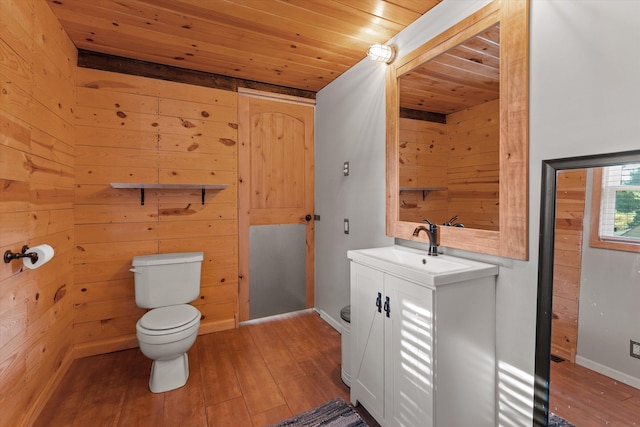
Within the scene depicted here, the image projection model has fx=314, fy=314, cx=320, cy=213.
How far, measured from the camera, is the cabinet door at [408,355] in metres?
1.40

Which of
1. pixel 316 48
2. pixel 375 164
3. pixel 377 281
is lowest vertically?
pixel 377 281

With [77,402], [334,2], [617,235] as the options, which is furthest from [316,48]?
[77,402]

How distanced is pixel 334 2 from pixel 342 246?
6.16 feet

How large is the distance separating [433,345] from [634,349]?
2.18ft

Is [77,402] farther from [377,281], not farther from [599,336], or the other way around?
[599,336]

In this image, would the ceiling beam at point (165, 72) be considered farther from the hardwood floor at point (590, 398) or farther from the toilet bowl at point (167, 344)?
the hardwood floor at point (590, 398)

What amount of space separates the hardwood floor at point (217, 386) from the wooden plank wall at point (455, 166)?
129 cm

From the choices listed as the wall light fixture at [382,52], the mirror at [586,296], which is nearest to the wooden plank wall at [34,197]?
the wall light fixture at [382,52]

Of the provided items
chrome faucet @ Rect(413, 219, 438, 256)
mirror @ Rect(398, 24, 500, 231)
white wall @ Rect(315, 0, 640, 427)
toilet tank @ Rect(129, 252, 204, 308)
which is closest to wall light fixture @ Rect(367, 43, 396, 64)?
white wall @ Rect(315, 0, 640, 427)

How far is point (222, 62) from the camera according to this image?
8.87 ft

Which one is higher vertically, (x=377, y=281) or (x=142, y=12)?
(x=142, y=12)

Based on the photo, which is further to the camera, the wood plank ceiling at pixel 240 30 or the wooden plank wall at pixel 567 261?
the wood plank ceiling at pixel 240 30

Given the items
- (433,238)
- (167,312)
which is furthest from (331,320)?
(433,238)

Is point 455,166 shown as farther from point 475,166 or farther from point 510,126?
point 510,126
